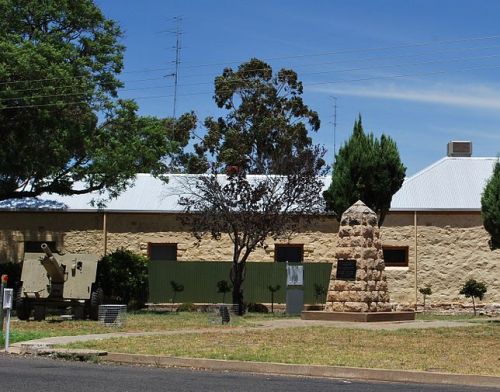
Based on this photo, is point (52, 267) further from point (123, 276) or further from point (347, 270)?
point (347, 270)

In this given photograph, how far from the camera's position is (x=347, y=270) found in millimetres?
27250

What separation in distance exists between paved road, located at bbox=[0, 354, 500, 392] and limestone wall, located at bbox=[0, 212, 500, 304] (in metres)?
21.7

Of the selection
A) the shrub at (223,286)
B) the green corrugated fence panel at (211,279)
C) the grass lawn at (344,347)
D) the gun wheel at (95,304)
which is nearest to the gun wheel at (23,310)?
the gun wheel at (95,304)

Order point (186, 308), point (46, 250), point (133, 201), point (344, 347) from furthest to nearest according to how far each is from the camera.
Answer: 1. point (133, 201)
2. point (186, 308)
3. point (46, 250)
4. point (344, 347)

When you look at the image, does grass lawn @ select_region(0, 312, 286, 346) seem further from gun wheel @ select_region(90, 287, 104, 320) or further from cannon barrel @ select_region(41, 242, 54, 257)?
cannon barrel @ select_region(41, 242, 54, 257)

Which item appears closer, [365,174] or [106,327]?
[106,327]

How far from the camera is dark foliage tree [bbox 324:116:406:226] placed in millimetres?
32375

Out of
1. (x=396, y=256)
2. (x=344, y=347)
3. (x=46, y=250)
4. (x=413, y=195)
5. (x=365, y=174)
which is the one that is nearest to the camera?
(x=344, y=347)

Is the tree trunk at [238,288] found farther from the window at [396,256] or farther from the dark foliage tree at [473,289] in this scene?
the dark foliage tree at [473,289]

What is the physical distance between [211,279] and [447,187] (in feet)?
34.1

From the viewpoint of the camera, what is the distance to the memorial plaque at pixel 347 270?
89.1ft

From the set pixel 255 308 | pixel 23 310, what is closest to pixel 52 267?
pixel 23 310

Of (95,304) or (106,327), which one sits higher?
(95,304)

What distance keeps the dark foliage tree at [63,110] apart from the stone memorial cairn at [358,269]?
764 centimetres
